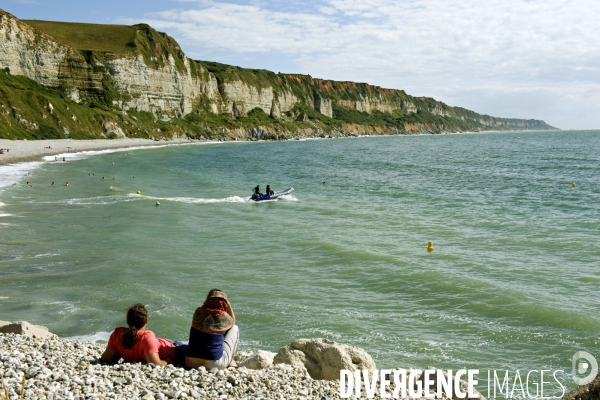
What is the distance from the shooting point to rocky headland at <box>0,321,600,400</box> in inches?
243

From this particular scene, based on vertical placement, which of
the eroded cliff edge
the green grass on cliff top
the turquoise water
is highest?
the green grass on cliff top

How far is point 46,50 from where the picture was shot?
93250 millimetres

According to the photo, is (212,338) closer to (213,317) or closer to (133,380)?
(213,317)

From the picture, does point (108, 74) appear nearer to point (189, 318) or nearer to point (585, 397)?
point (189, 318)

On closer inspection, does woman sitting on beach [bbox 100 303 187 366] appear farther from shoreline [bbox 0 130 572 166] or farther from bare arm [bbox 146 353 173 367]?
shoreline [bbox 0 130 572 166]

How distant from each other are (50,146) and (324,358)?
7136 cm

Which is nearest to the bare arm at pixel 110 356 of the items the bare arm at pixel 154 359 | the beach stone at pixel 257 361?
the bare arm at pixel 154 359

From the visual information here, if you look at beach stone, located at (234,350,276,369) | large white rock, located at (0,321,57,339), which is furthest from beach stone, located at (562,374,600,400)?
large white rock, located at (0,321,57,339)

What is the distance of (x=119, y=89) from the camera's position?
108m

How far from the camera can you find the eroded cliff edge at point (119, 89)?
82125 mm

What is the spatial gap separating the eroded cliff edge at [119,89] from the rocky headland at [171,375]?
70.2 meters

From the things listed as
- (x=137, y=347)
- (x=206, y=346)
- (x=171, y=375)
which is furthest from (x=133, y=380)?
(x=206, y=346)

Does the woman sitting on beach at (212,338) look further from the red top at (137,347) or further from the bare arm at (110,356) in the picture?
the bare arm at (110,356)

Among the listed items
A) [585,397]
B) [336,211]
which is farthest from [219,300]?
[336,211]
